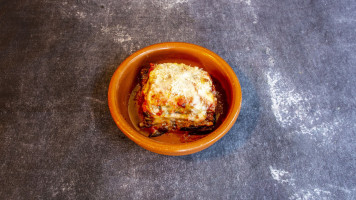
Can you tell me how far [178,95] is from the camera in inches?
57.8

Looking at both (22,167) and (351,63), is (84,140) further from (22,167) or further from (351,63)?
(351,63)

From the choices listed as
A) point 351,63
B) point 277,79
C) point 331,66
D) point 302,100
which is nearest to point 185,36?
point 277,79

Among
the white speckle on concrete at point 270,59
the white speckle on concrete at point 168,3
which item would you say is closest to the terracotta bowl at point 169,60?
the white speckle on concrete at point 270,59

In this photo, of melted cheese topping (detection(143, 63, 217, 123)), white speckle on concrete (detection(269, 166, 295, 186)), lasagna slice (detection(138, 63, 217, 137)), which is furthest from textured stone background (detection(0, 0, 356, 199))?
melted cheese topping (detection(143, 63, 217, 123))

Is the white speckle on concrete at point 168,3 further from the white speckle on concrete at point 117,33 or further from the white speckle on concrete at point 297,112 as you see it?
the white speckle on concrete at point 297,112

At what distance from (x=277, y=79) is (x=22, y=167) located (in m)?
1.85

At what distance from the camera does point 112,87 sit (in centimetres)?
155

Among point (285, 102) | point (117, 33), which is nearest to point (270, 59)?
point (285, 102)

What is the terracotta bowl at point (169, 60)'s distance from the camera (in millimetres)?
1455

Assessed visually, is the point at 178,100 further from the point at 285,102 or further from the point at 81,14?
the point at 81,14

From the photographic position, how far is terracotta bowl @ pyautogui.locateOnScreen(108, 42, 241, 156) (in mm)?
1455

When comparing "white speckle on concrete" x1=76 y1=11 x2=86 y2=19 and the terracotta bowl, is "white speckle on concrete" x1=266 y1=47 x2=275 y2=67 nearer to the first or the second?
the terracotta bowl

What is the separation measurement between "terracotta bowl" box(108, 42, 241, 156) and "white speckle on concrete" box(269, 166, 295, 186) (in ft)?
1.54

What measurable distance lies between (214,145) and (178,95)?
1.67ft
